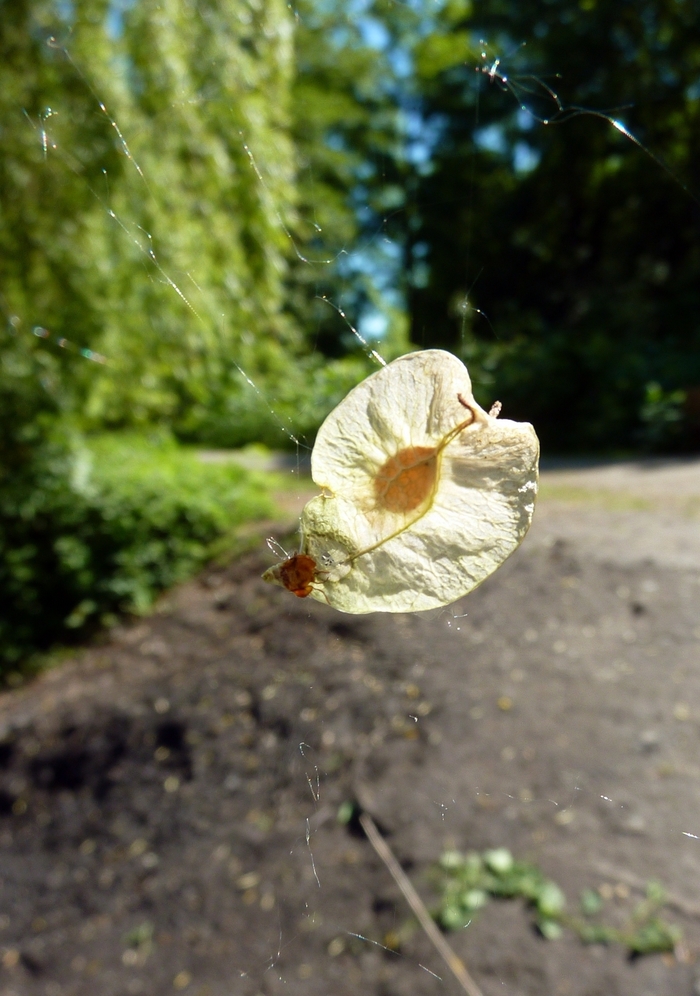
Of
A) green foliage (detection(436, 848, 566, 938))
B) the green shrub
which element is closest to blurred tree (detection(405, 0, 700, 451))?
the green shrub

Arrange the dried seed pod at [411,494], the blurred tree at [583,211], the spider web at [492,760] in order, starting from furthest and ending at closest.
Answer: the blurred tree at [583,211]
the spider web at [492,760]
the dried seed pod at [411,494]

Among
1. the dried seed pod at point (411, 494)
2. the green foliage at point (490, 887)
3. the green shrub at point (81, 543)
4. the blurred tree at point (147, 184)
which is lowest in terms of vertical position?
the green foliage at point (490, 887)

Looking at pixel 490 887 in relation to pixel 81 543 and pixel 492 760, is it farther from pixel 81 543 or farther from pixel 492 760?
pixel 81 543

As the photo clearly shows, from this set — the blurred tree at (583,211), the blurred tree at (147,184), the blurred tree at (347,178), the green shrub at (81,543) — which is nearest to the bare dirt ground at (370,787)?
the green shrub at (81,543)

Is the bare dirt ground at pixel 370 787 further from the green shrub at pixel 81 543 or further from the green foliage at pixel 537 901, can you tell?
the green shrub at pixel 81 543

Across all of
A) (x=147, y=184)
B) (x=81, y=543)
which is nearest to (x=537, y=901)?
(x=147, y=184)

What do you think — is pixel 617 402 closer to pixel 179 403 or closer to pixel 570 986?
pixel 179 403

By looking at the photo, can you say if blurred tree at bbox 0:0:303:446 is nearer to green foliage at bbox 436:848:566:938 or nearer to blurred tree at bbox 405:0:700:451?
blurred tree at bbox 405:0:700:451
